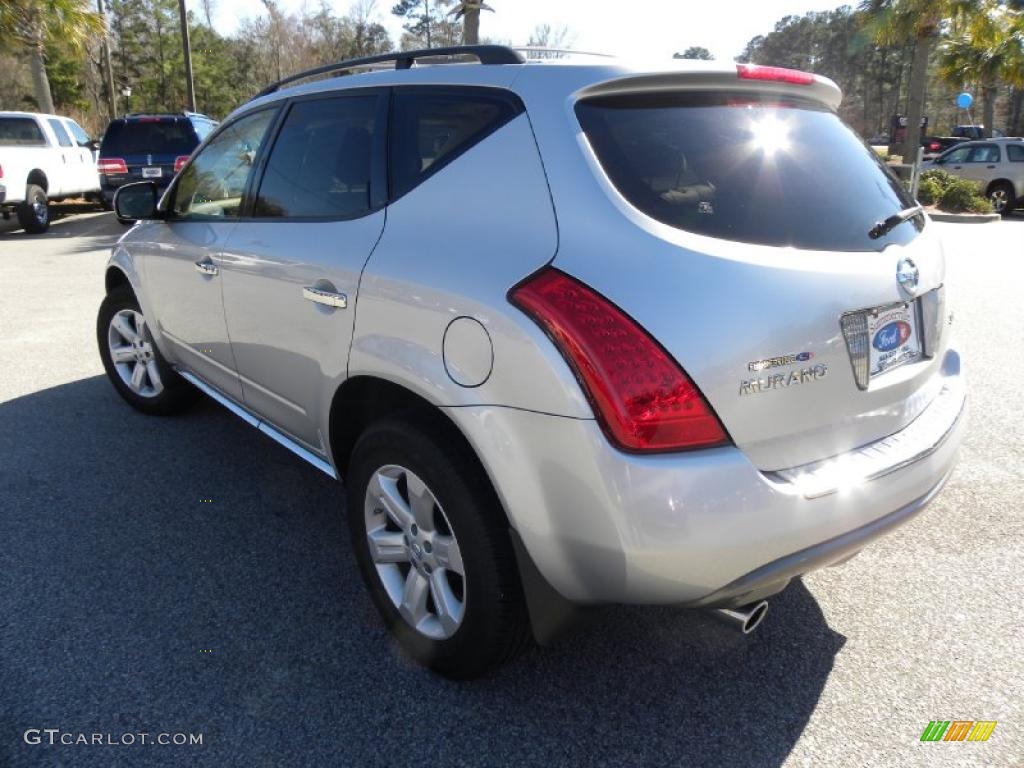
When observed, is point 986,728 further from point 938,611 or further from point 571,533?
point 571,533

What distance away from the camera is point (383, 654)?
2482 mm

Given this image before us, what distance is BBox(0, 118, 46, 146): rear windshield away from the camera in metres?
12.8

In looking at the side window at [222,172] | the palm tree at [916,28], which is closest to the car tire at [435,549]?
the side window at [222,172]

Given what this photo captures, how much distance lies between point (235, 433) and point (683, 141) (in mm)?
3153

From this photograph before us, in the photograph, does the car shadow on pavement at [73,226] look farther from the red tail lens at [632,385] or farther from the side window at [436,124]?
the red tail lens at [632,385]

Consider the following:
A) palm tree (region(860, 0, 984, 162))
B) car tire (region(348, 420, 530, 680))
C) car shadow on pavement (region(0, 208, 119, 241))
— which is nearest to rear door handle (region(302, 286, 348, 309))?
car tire (region(348, 420, 530, 680))

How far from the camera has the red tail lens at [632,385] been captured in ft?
5.74

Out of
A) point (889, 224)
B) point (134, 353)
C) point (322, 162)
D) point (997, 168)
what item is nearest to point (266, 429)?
point (322, 162)

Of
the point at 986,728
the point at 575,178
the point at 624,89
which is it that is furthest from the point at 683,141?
the point at 986,728

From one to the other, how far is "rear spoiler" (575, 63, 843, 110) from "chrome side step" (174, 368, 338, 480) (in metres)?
1.63

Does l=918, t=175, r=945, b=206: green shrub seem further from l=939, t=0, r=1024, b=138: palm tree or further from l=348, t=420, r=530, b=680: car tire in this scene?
l=348, t=420, r=530, b=680: car tire

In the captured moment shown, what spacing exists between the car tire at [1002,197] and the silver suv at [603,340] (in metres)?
18.6

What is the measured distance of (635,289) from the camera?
5.79 feet

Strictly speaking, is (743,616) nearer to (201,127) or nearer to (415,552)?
(415,552)
